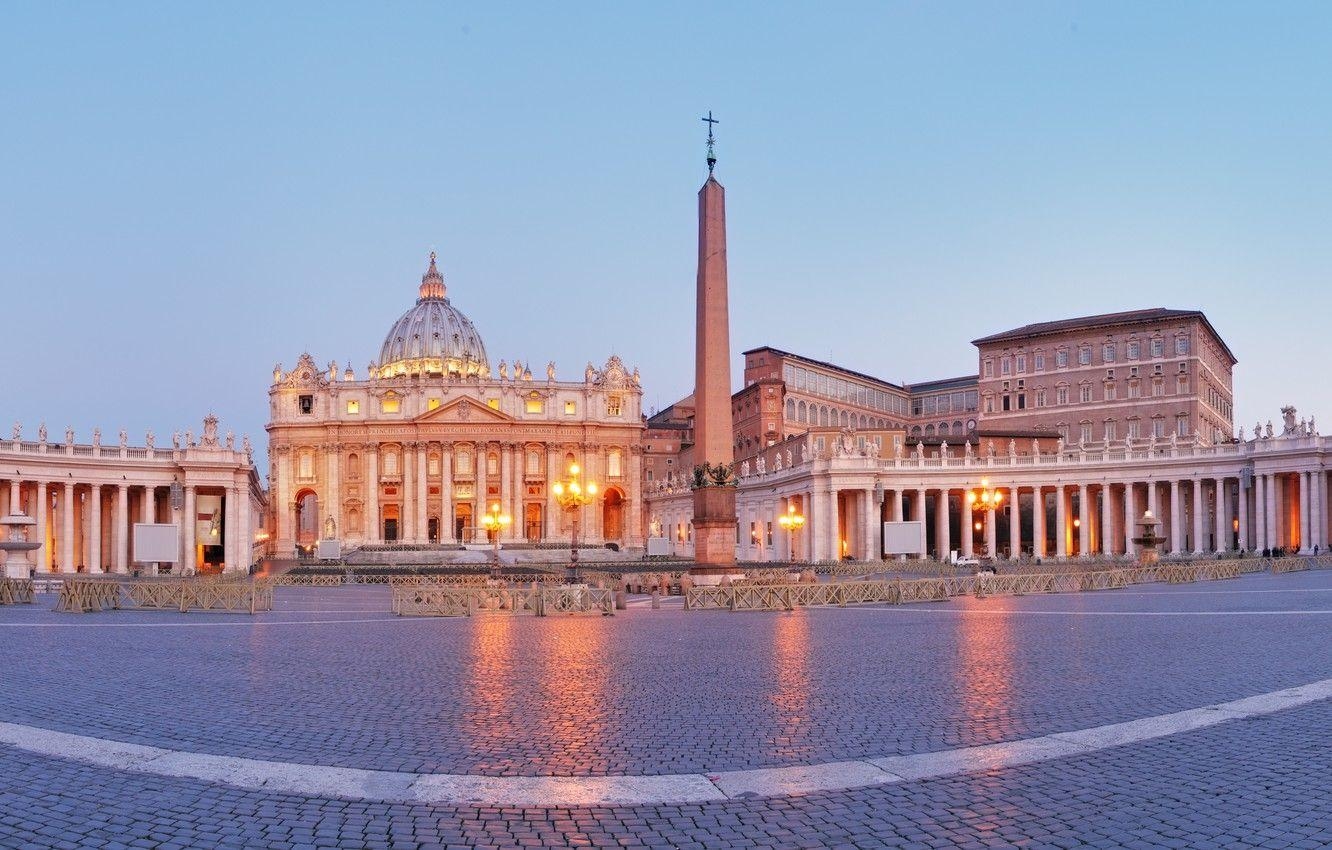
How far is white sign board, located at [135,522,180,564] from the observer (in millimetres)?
39906

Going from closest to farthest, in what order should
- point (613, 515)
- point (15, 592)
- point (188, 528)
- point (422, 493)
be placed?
1. point (15, 592)
2. point (188, 528)
3. point (422, 493)
4. point (613, 515)

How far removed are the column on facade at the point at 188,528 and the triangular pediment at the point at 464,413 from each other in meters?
37.1

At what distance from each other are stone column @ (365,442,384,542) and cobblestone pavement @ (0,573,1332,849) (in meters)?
92.2

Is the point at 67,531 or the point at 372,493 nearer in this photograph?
the point at 67,531

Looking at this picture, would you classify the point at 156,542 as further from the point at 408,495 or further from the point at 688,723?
the point at 408,495

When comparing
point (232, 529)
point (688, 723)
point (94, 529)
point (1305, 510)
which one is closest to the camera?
point (688, 723)

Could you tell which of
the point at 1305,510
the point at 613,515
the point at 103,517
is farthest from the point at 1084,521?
the point at 103,517

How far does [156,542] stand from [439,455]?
73572mm

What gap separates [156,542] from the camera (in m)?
40.3

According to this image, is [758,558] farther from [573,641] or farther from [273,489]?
[573,641]

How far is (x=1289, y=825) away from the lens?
679 cm

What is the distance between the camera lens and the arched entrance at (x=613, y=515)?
118 m

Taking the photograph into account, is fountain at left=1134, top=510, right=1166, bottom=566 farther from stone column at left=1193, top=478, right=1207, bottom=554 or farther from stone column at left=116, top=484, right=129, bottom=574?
stone column at left=116, top=484, right=129, bottom=574

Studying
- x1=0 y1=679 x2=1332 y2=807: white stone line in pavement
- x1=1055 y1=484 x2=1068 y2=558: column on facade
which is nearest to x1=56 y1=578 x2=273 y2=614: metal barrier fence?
x1=0 y1=679 x2=1332 y2=807: white stone line in pavement
